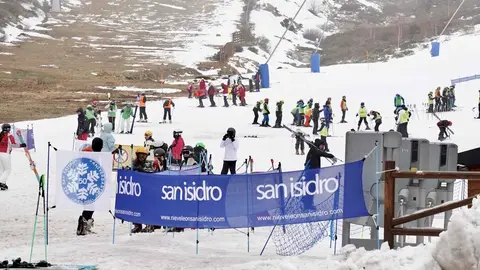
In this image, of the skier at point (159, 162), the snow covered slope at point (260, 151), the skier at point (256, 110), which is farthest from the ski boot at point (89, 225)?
the skier at point (256, 110)

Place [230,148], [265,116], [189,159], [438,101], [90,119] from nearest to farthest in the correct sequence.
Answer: [189,159] → [230,148] → [90,119] → [265,116] → [438,101]

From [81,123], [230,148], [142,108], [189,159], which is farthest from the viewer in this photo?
[142,108]

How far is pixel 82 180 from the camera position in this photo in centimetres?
885

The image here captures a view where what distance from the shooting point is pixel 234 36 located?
263 ft

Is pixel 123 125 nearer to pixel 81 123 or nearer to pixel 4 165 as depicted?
pixel 81 123

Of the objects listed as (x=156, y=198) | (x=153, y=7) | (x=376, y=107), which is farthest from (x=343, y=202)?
(x=153, y=7)

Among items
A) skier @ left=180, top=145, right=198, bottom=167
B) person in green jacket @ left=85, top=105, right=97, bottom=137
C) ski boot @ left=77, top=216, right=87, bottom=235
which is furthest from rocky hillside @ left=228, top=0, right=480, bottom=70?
ski boot @ left=77, top=216, right=87, bottom=235

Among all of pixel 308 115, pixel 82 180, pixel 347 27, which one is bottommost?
pixel 82 180

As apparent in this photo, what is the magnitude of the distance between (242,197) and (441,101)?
25.4m

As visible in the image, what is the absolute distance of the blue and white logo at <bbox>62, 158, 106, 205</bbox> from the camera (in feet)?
29.0

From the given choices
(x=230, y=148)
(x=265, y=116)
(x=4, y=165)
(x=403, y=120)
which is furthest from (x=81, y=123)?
(x=230, y=148)

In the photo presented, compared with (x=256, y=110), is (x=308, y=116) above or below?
below

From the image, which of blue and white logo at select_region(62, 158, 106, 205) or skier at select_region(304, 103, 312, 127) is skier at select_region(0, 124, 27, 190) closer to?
blue and white logo at select_region(62, 158, 106, 205)

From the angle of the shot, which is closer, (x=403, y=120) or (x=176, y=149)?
(x=176, y=149)
